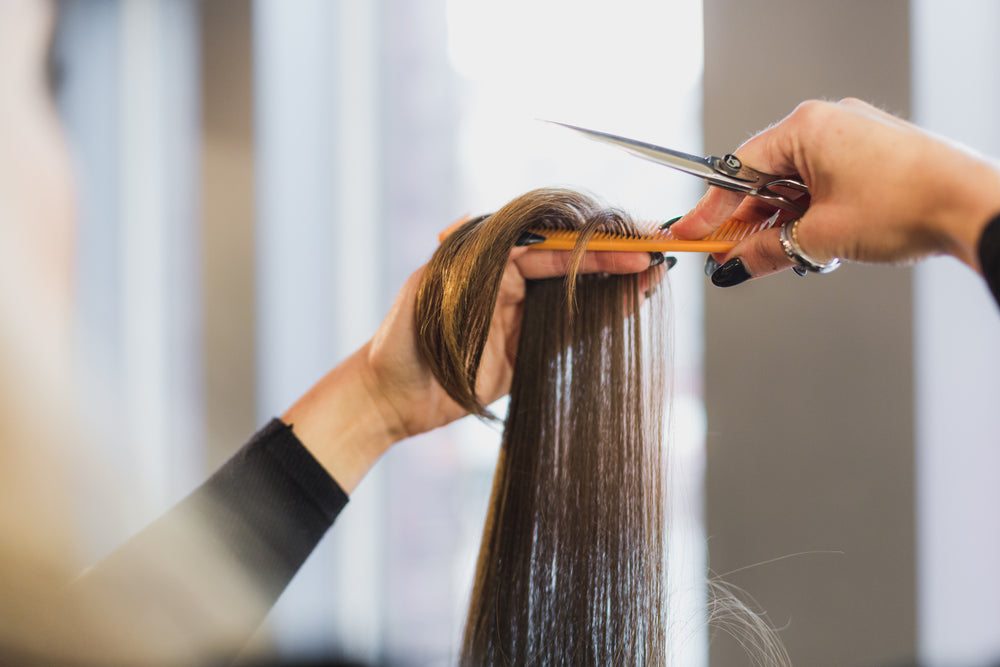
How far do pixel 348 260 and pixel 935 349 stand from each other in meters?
1.20

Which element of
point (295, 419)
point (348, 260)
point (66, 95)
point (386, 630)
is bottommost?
point (386, 630)

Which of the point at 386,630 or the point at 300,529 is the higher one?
the point at 300,529

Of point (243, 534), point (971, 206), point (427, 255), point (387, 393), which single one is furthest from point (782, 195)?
point (427, 255)

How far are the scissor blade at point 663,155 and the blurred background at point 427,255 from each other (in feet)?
0.26

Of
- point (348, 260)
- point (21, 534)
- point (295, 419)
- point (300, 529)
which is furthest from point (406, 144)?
point (21, 534)

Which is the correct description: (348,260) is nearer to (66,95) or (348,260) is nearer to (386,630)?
(66,95)

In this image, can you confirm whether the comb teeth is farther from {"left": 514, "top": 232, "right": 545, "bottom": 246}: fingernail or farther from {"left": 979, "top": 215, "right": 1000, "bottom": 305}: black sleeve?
{"left": 979, "top": 215, "right": 1000, "bottom": 305}: black sleeve

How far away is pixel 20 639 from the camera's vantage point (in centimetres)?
77

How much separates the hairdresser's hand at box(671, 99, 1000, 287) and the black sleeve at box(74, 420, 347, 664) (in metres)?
0.57

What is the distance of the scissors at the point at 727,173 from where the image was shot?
542 mm

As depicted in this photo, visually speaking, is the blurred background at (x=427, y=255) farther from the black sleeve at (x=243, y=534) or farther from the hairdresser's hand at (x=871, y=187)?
the black sleeve at (x=243, y=534)

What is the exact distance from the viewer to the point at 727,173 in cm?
54

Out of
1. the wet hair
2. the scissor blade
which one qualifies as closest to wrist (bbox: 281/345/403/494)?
the wet hair

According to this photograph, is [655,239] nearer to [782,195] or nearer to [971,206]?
[782,195]
